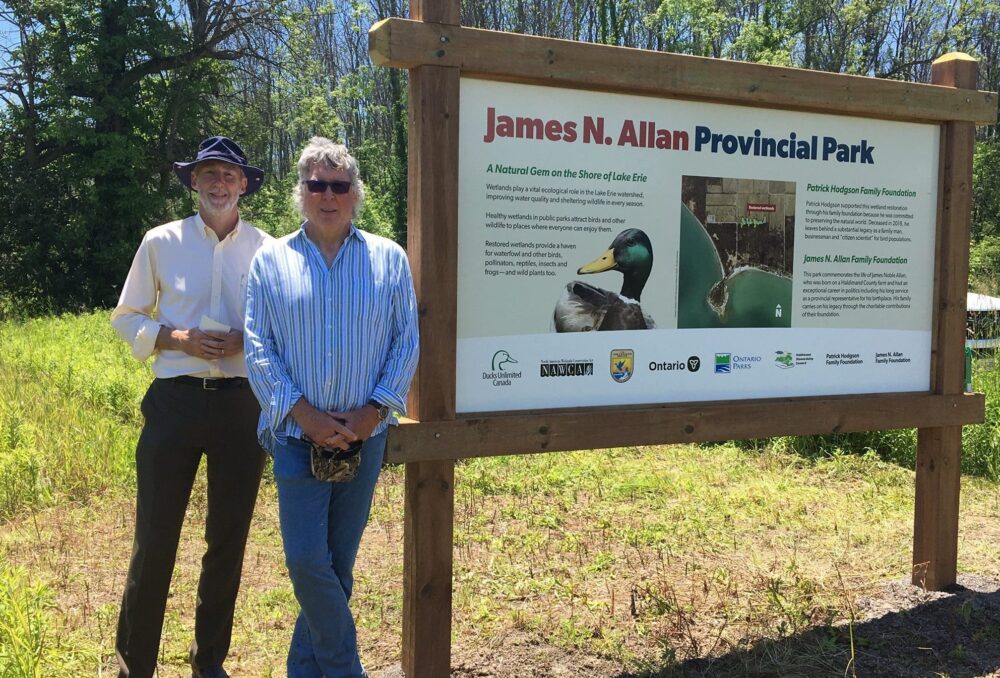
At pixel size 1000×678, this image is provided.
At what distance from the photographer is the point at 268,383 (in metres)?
2.75

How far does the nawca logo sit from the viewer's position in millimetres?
3451

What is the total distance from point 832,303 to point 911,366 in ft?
2.05

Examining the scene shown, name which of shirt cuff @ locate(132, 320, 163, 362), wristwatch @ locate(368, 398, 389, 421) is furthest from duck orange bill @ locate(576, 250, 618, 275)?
shirt cuff @ locate(132, 320, 163, 362)

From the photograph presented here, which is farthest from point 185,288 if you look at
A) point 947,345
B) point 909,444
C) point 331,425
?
point 909,444

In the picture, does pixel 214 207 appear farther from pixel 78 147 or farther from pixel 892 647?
pixel 78 147

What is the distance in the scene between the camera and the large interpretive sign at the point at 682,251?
3420 millimetres

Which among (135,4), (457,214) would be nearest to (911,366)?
(457,214)

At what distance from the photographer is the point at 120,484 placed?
6.01 metres

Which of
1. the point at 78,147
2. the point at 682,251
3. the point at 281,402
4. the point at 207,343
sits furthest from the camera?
the point at 78,147

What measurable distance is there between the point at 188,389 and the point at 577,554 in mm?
2662

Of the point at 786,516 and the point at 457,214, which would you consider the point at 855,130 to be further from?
the point at 786,516

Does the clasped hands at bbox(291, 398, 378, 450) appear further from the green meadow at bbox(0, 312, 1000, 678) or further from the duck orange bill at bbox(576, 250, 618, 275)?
the green meadow at bbox(0, 312, 1000, 678)

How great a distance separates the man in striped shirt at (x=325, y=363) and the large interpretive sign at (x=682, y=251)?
53cm

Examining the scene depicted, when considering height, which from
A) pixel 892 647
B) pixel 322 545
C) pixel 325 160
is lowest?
pixel 892 647
